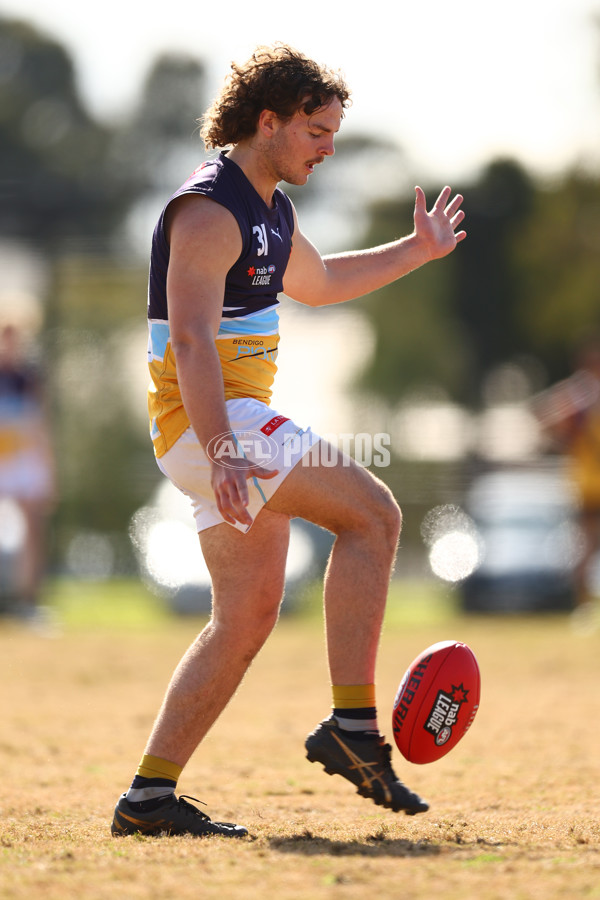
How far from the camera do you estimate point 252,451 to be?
3.78 metres

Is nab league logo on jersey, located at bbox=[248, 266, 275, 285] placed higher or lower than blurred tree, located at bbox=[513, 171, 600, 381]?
lower

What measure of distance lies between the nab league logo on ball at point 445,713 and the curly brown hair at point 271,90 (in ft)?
6.39

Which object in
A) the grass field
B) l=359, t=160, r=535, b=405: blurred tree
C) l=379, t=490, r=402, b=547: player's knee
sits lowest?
the grass field

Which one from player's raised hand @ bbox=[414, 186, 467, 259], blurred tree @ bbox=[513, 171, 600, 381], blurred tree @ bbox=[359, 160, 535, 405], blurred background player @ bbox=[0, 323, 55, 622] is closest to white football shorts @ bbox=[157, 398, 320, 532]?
player's raised hand @ bbox=[414, 186, 467, 259]

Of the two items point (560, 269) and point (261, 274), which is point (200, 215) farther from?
point (560, 269)

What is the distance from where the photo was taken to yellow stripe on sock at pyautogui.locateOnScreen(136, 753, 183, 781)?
3.87 metres

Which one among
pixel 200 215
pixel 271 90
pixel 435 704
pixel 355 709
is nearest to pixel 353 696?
pixel 355 709

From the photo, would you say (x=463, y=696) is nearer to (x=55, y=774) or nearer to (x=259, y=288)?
(x=259, y=288)

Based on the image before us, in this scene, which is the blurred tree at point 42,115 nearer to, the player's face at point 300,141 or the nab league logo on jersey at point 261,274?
the player's face at point 300,141

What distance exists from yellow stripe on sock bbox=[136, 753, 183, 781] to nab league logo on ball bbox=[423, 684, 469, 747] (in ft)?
2.77

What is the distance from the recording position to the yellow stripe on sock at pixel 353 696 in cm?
389

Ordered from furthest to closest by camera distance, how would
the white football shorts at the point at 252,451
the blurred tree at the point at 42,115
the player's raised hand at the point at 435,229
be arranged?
the blurred tree at the point at 42,115 → the player's raised hand at the point at 435,229 → the white football shorts at the point at 252,451

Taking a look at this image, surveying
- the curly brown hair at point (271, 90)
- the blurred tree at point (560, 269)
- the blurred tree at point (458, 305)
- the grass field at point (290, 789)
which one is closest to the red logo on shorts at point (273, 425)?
the curly brown hair at point (271, 90)

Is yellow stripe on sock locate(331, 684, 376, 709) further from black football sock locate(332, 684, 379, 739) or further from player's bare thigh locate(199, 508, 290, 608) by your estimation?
player's bare thigh locate(199, 508, 290, 608)
